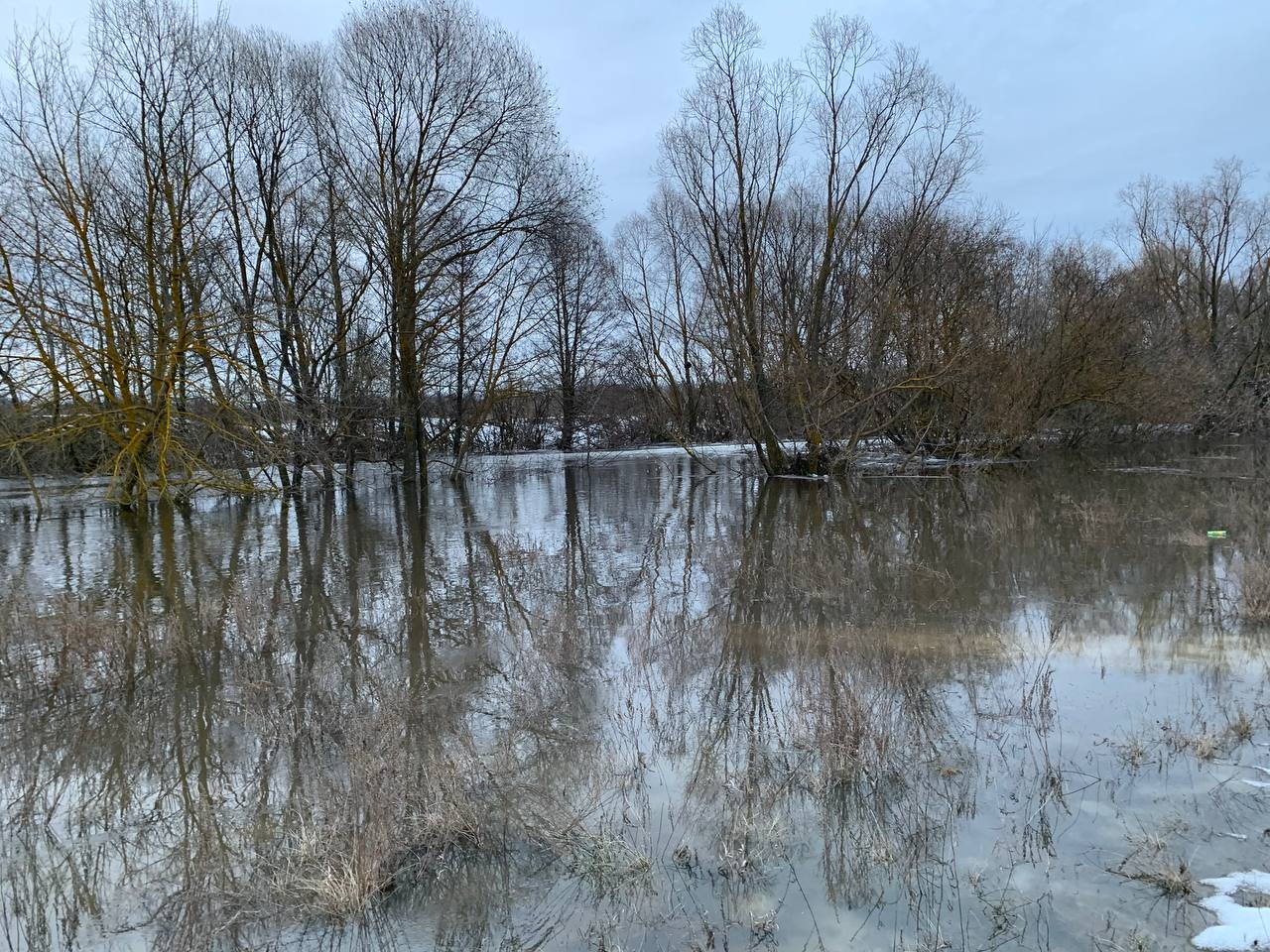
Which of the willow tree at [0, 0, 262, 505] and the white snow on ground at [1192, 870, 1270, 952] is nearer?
the white snow on ground at [1192, 870, 1270, 952]

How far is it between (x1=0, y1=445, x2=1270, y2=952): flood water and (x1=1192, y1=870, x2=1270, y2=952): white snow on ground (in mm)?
86

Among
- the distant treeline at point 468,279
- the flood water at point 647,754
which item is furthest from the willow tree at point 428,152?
the flood water at point 647,754

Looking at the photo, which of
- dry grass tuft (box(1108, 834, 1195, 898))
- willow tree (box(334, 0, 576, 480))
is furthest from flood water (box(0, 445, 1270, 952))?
willow tree (box(334, 0, 576, 480))

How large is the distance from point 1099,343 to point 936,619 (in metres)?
24.4

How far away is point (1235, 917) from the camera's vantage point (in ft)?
10.1

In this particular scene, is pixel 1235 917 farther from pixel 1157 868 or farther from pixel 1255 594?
pixel 1255 594

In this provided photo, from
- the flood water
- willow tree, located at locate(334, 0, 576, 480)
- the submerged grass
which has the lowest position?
the flood water

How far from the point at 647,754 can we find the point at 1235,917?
282 centimetres

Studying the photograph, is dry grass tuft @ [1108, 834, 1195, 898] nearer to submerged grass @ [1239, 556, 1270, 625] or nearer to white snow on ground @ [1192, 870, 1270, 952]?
white snow on ground @ [1192, 870, 1270, 952]

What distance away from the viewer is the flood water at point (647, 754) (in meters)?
3.36

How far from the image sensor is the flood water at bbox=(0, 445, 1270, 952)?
336 centimetres

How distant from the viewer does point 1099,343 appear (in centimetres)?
2758

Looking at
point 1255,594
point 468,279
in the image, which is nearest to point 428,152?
point 468,279

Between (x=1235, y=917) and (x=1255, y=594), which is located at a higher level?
(x=1255, y=594)
